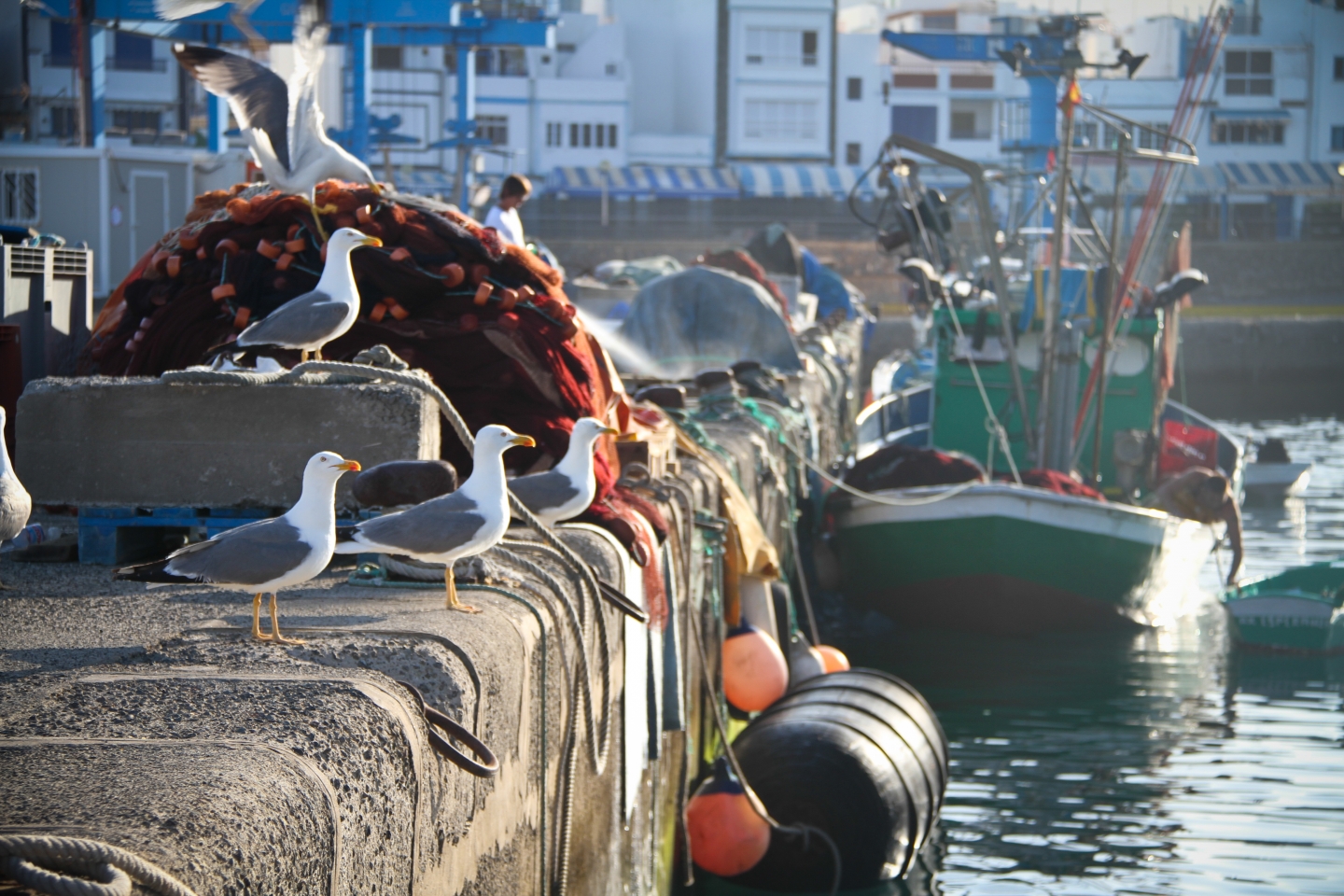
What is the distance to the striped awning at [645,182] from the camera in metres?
55.4

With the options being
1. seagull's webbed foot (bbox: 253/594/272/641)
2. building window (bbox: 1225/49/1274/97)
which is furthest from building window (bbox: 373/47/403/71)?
seagull's webbed foot (bbox: 253/594/272/641)

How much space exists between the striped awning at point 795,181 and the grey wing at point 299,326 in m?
53.3

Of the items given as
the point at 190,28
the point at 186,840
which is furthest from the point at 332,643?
the point at 190,28

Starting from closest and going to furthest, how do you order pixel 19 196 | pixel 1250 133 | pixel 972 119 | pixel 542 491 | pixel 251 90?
pixel 542 491, pixel 251 90, pixel 19 196, pixel 1250 133, pixel 972 119

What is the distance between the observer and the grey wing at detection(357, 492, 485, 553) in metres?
3.66

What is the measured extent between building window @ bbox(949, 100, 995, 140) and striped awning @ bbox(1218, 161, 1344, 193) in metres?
9.02

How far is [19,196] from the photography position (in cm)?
1673

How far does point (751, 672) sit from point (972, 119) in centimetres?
5709

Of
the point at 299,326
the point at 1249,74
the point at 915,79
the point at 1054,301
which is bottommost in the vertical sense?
the point at 1054,301

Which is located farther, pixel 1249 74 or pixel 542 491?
pixel 1249 74

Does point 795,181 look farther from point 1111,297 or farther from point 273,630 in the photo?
point 273,630

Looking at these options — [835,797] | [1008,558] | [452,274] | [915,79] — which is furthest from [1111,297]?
[915,79]

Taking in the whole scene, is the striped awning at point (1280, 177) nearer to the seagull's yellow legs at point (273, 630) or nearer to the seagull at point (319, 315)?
the seagull at point (319, 315)

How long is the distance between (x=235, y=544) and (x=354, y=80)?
22.5 meters
